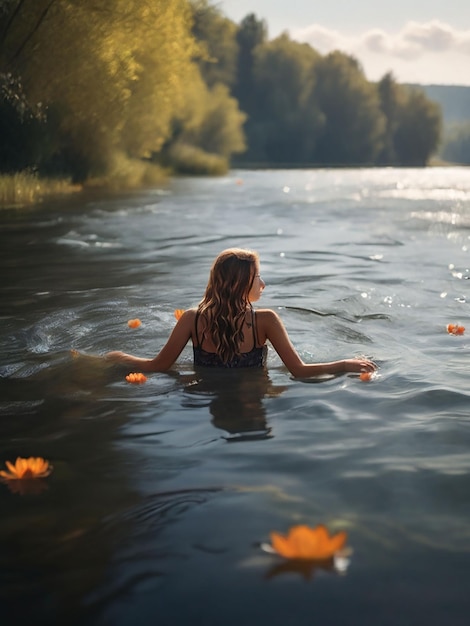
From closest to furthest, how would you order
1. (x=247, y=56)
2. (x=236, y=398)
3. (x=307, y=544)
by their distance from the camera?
(x=307, y=544) < (x=236, y=398) < (x=247, y=56)

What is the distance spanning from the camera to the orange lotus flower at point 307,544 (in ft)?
9.46

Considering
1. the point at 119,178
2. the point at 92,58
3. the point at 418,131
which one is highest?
the point at 418,131

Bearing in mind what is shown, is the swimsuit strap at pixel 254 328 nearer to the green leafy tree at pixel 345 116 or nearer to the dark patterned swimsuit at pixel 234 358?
the dark patterned swimsuit at pixel 234 358

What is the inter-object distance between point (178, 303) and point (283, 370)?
9.58 ft

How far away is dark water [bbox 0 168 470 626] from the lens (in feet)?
9.22

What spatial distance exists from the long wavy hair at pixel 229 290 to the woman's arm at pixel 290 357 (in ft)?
0.52

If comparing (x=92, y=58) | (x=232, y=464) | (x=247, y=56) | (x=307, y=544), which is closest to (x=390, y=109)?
(x=247, y=56)

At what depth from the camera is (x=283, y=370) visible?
575 cm

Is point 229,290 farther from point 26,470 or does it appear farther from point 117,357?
point 26,470

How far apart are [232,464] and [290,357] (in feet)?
5.38

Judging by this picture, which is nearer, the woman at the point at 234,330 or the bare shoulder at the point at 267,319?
the woman at the point at 234,330

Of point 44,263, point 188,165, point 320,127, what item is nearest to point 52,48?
point 44,263

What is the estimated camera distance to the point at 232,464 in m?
3.92

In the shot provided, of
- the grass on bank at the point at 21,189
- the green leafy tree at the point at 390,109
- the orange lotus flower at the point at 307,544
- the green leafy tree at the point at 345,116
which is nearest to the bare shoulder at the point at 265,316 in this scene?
the orange lotus flower at the point at 307,544
